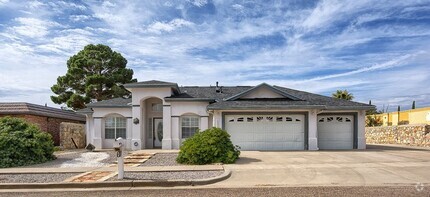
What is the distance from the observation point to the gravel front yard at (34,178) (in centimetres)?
976

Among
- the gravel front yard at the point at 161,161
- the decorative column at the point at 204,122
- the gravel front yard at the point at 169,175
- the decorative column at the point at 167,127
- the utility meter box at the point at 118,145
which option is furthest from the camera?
the decorative column at the point at 204,122

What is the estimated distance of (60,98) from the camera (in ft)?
109

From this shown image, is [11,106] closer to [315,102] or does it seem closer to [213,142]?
[213,142]

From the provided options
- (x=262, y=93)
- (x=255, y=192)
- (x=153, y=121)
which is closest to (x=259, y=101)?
(x=262, y=93)

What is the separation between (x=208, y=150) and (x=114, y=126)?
33.6ft

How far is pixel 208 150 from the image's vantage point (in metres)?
13.3

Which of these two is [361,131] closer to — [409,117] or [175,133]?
[175,133]

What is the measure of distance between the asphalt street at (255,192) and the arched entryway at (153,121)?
13.0 m

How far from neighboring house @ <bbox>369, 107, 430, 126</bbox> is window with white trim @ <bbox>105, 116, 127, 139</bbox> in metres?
27.7

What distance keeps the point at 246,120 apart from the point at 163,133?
16.9 feet

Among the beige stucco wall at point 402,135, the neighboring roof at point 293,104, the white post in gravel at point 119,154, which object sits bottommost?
the beige stucco wall at point 402,135

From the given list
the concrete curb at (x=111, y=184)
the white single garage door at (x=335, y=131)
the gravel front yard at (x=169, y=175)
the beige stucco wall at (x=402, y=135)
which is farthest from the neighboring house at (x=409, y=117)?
the concrete curb at (x=111, y=184)

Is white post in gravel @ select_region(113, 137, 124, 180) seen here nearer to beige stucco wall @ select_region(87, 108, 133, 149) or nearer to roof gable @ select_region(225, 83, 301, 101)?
roof gable @ select_region(225, 83, 301, 101)

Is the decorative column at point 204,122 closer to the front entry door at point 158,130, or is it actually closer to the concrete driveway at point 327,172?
the front entry door at point 158,130
